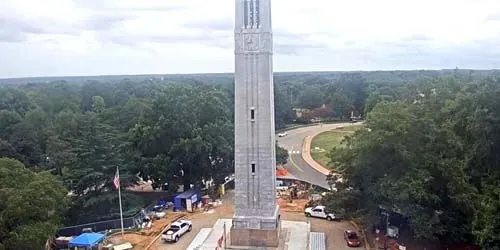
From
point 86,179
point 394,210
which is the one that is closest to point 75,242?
point 86,179

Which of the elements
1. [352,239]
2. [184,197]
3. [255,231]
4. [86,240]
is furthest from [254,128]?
[184,197]

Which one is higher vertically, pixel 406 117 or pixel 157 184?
pixel 406 117

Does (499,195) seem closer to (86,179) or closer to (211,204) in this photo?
(211,204)

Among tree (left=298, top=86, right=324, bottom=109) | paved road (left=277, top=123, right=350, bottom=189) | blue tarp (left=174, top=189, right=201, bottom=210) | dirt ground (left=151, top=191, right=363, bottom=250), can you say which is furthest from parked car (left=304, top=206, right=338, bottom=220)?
tree (left=298, top=86, right=324, bottom=109)

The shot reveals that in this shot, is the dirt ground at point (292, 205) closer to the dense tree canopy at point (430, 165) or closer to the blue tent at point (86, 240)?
the dense tree canopy at point (430, 165)

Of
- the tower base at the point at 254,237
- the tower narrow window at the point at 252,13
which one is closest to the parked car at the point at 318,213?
the tower base at the point at 254,237

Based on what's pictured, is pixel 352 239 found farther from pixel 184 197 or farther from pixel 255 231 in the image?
pixel 184 197

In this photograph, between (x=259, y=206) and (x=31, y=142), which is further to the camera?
(x=31, y=142)
